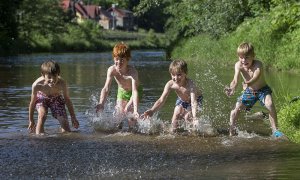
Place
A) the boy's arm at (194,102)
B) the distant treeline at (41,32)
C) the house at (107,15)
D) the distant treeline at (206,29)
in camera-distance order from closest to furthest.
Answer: the boy's arm at (194,102)
the distant treeline at (206,29)
the distant treeline at (41,32)
the house at (107,15)

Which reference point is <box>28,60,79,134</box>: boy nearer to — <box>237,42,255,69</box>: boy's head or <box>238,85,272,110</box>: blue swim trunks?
<box>238,85,272,110</box>: blue swim trunks

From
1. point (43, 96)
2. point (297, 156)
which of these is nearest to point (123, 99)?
point (43, 96)

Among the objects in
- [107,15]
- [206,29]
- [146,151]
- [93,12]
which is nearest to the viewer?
[146,151]

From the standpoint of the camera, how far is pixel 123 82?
36.5ft

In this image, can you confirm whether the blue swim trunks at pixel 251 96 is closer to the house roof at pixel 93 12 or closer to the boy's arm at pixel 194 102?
the boy's arm at pixel 194 102

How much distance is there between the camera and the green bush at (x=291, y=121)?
8.98 m

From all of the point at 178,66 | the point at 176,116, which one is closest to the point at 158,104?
the point at 176,116

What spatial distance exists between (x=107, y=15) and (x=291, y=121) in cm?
15259

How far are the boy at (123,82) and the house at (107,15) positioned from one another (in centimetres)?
13865

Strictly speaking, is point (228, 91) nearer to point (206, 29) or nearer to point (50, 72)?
point (50, 72)

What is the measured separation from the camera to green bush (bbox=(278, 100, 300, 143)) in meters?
8.98

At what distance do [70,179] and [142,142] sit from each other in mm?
2684

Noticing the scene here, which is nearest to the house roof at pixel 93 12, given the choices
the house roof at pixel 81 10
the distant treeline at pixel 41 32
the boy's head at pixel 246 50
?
the house roof at pixel 81 10

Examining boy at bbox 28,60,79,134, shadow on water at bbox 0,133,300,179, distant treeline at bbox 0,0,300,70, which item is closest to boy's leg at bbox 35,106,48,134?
boy at bbox 28,60,79,134
